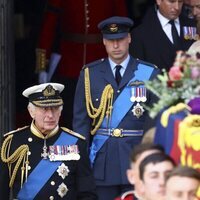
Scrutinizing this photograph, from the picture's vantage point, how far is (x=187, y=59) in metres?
7.64

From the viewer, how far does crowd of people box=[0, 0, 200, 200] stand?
9172mm

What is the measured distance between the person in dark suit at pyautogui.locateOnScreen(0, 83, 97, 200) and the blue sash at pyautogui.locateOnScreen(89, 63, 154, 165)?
666 millimetres

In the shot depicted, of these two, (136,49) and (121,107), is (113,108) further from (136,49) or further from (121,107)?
(136,49)

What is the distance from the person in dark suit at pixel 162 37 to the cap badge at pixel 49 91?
1419 mm

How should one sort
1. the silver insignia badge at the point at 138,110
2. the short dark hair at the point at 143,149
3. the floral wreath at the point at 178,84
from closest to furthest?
the short dark hair at the point at 143,149 < the floral wreath at the point at 178,84 < the silver insignia badge at the point at 138,110

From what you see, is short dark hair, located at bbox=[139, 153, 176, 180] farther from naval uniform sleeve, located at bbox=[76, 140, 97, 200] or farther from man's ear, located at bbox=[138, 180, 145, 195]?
naval uniform sleeve, located at bbox=[76, 140, 97, 200]

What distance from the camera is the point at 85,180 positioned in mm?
9109

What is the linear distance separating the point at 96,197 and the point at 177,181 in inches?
101

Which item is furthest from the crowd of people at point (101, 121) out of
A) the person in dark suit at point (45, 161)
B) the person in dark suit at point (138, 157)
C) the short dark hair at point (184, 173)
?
the short dark hair at point (184, 173)

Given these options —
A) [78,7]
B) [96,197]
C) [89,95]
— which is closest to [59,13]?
[78,7]

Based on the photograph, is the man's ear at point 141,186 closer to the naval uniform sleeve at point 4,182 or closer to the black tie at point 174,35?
the naval uniform sleeve at point 4,182

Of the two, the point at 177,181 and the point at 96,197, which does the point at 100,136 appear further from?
the point at 177,181

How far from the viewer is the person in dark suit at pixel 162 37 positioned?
10547mm

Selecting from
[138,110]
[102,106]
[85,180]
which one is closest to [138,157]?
[85,180]
